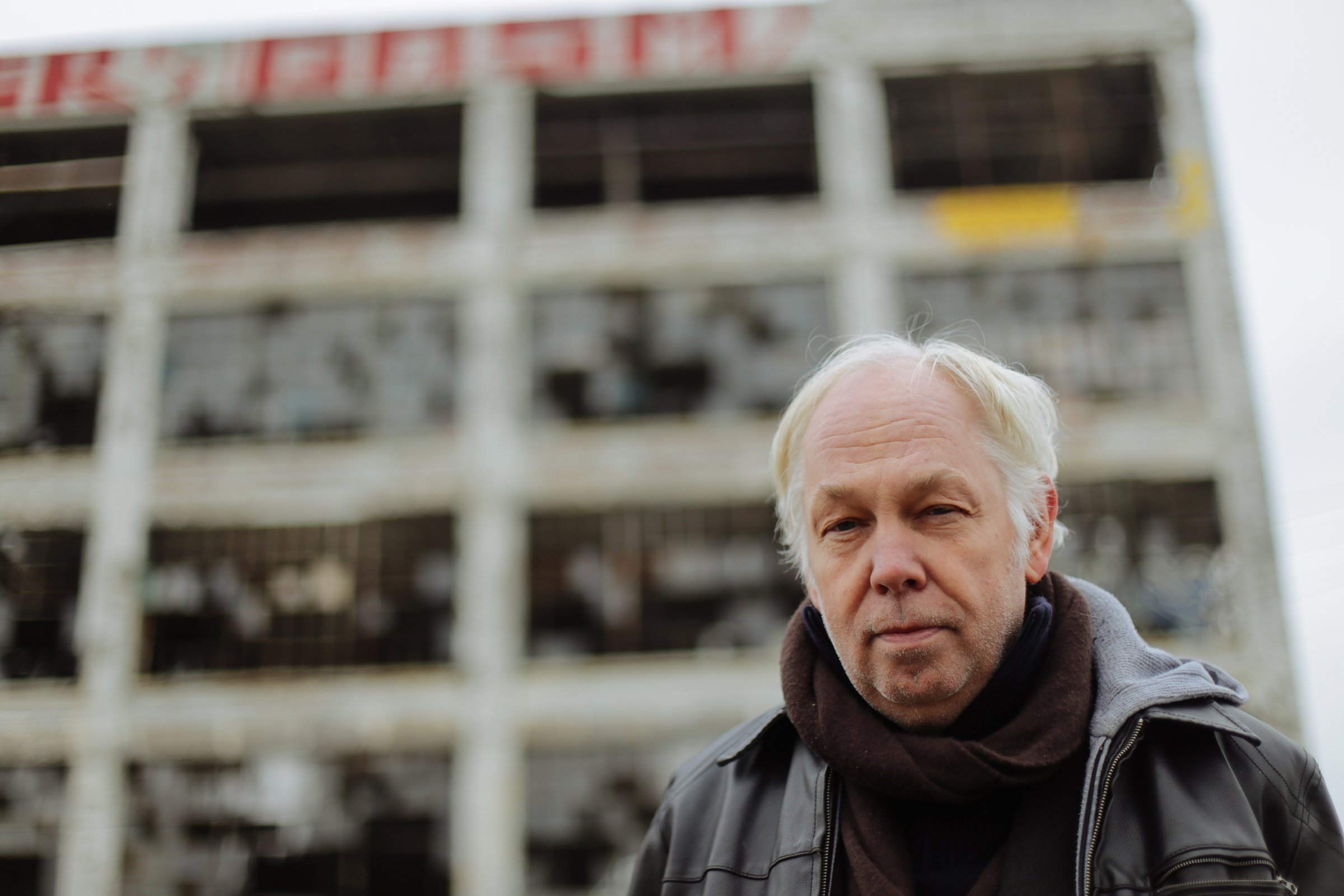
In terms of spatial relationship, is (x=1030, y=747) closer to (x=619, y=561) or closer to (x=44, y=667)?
(x=619, y=561)

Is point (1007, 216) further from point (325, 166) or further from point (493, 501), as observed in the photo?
point (325, 166)

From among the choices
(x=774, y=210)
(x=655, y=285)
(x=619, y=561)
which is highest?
(x=774, y=210)

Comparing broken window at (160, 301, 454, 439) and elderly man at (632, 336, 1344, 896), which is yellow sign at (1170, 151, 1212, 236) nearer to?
broken window at (160, 301, 454, 439)

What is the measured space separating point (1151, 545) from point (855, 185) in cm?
786

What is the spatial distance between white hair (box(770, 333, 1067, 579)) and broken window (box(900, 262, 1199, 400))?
14063mm

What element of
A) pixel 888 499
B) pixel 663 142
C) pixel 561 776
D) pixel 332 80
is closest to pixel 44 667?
pixel 561 776

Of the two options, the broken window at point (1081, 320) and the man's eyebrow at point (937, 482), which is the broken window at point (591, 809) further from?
the man's eyebrow at point (937, 482)

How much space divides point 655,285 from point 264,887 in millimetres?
11602

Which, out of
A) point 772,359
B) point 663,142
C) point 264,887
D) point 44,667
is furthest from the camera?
point 663,142

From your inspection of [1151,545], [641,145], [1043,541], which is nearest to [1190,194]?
[1151,545]

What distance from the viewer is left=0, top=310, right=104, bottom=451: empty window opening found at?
1611cm

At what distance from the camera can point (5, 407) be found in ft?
54.2

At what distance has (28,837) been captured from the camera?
14141 millimetres

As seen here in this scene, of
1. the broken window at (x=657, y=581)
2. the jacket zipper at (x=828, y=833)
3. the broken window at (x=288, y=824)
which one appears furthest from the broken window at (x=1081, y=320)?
the jacket zipper at (x=828, y=833)
